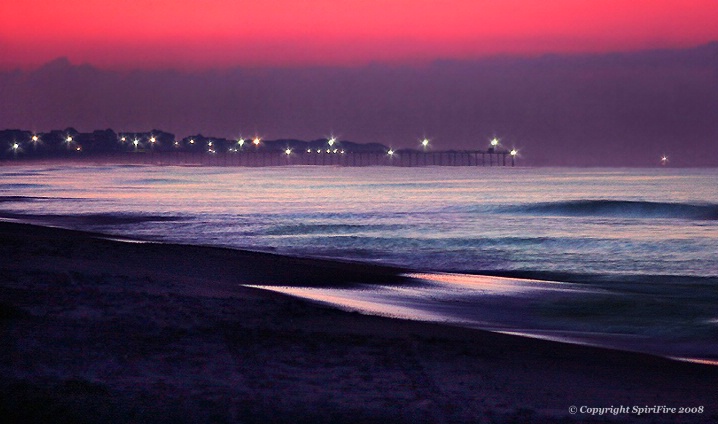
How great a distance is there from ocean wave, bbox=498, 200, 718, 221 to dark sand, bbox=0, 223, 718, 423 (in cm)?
3072

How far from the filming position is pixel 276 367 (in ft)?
19.0

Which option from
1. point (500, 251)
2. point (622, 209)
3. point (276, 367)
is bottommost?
point (622, 209)

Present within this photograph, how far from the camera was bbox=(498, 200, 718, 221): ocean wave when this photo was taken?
3830 centimetres

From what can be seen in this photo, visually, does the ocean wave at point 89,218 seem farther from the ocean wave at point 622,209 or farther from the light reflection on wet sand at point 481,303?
the light reflection on wet sand at point 481,303

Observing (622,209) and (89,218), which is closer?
(89,218)

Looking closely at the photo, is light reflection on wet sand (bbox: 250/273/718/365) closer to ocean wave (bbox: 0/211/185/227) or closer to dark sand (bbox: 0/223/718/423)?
dark sand (bbox: 0/223/718/423)

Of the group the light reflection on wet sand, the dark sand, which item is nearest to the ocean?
the light reflection on wet sand

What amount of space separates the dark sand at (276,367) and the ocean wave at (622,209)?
30719 millimetres

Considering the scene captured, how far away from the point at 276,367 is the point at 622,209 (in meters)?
39.1

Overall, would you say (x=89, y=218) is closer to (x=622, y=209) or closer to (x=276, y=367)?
(x=622, y=209)

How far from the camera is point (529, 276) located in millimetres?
14859

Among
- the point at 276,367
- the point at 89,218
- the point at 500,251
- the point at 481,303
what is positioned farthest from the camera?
the point at 89,218

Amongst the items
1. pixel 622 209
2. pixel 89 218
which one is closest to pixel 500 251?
pixel 89 218

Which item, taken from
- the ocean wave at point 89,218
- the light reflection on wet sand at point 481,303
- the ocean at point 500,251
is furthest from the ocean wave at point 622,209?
the light reflection on wet sand at point 481,303
